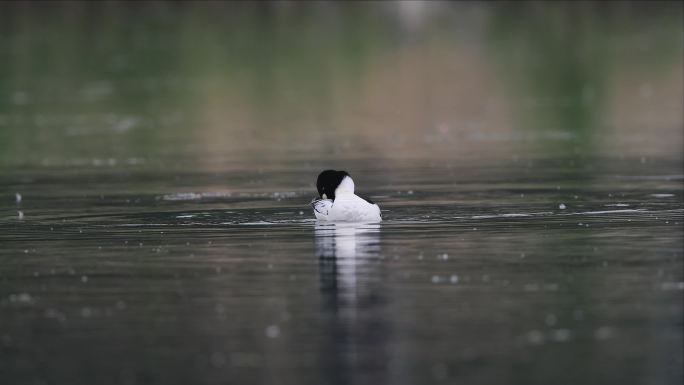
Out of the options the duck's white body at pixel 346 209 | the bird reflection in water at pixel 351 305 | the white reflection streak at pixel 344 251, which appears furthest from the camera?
the duck's white body at pixel 346 209

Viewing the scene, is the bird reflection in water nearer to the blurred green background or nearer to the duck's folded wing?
the duck's folded wing

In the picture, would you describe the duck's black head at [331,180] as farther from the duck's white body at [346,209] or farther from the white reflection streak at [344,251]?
the white reflection streak at [344,251]

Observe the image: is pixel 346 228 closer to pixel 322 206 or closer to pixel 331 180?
pixel 322 206

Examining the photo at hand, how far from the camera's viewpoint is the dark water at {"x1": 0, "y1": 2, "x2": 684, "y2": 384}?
1098 cm

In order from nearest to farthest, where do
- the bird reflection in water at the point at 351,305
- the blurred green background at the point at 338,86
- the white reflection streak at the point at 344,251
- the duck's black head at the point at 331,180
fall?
the bird reflection in water at the point at 351,305, the white reflection streak at the point at 344,251, the duck's black head at the point at 331,180, the blurred green background at the point at 338,86

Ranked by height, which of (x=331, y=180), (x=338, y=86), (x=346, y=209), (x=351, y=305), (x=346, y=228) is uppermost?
(x=338, y=86)

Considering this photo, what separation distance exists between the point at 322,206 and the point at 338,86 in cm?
2758

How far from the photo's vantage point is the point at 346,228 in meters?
17.4

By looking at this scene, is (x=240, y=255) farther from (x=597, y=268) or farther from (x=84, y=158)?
(x=84, y=158)

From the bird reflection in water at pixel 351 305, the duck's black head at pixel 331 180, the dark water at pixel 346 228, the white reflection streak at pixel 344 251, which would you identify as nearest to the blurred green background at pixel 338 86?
the dark water at pixel 346 228

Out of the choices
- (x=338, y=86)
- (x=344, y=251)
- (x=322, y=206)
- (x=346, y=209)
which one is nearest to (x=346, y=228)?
(x=346, y=209)

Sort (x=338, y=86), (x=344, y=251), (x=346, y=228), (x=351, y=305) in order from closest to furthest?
(x=351, y=305) → (x=344, y=251) → (x=346, y=228) → (x=338, y=86)

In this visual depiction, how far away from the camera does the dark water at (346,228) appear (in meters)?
11.0

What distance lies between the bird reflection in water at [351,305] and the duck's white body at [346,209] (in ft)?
0.53
